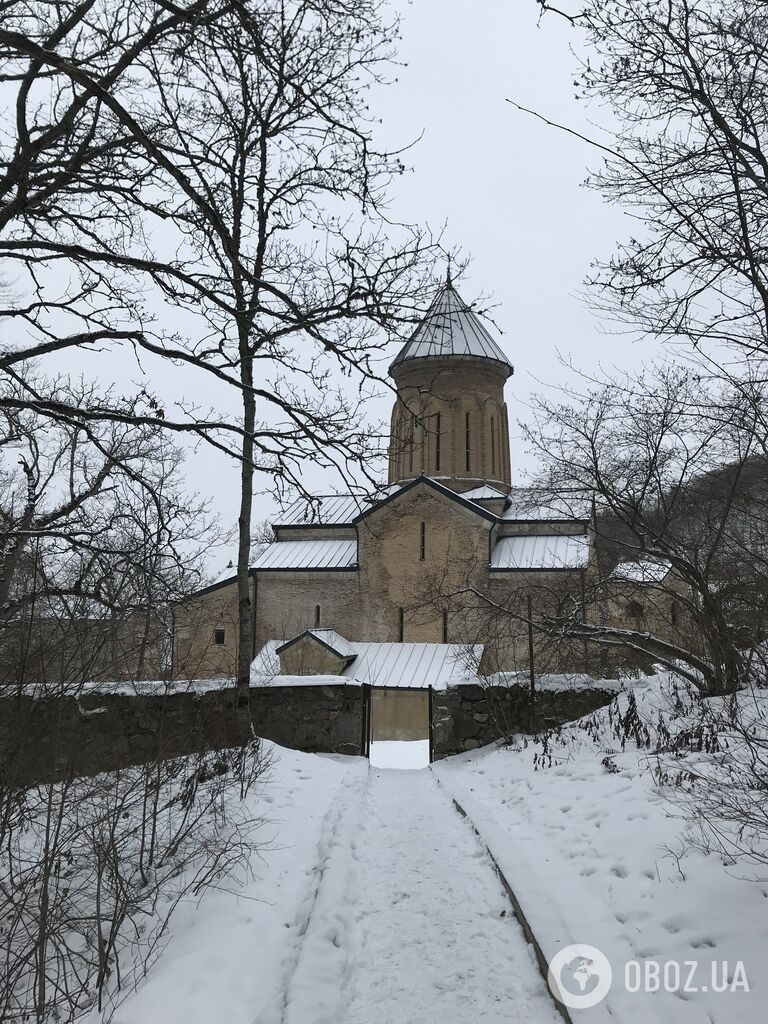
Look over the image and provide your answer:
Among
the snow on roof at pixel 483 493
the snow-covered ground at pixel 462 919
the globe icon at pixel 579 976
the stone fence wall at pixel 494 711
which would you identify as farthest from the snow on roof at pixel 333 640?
the globe icon at pixel 579 976

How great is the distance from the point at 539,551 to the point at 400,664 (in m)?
6.47

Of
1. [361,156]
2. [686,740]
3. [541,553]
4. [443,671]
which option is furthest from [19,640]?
[541,553]

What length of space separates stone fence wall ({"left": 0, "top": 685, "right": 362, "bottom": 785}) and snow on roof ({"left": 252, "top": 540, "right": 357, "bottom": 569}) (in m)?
12.0

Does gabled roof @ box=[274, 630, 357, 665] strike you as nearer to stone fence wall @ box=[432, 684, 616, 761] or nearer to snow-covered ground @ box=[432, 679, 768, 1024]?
stone fence wall @ box=[432, 684, 616, 761]

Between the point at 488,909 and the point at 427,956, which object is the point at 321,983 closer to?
the point at 427,956

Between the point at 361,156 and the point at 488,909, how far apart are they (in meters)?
4.96

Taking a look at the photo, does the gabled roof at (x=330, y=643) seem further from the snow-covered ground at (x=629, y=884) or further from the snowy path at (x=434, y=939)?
the snowy path at (x=434, y=939)

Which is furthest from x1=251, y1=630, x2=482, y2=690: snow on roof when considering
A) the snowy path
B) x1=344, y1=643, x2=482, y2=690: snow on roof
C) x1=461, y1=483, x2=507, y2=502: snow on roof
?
the snowy path

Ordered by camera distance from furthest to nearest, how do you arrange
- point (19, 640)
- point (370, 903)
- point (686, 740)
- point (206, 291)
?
1. point (686, 740)
2. point (370, 903)
3. point (206, 291)
4. point (19, 640)

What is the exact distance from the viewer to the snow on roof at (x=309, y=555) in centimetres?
2427

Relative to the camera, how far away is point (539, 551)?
22922 millimetres

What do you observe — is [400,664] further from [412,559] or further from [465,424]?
[465,424]

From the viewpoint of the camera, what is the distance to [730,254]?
5125 mm

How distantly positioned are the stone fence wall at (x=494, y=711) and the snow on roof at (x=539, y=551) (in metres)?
10.2
